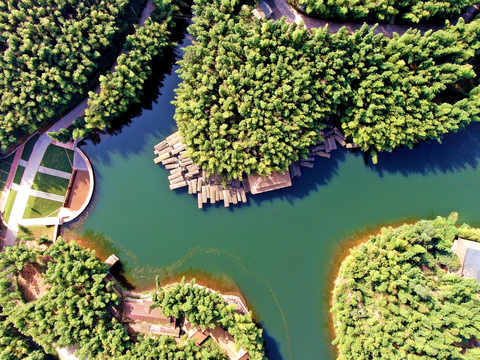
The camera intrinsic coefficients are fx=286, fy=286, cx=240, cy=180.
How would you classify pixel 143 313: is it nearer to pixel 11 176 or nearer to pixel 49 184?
pixel 49 184

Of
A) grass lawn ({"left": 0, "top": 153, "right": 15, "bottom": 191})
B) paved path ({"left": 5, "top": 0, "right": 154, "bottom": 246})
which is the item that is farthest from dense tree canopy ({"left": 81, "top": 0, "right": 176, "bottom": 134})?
grass lawn ({"left": 0, "top": 153, "right": 15, "bottom": 191})

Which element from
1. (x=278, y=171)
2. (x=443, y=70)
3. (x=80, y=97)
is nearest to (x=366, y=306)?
(x=278, y=171)

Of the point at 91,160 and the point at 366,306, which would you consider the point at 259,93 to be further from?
the point at 366,306

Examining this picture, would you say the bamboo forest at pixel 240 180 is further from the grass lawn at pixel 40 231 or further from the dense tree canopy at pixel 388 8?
the grass lawn at pixel 40 231

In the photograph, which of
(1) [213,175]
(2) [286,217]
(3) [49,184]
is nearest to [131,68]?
(1) [213,175]

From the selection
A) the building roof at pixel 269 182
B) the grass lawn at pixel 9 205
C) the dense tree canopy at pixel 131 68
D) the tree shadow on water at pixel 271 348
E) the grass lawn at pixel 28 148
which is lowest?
the tree shadow on water at pixel 271 348

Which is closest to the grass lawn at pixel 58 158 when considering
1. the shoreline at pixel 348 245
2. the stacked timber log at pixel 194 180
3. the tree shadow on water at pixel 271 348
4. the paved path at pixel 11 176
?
the paved path at pixel 11 176

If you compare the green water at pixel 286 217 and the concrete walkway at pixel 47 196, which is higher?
the concrete walkway at pixel 47 196

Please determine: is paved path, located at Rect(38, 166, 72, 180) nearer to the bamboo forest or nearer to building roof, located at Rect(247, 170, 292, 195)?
the bamboo forest
